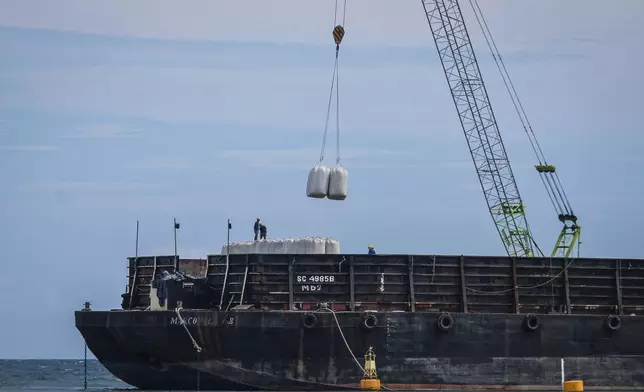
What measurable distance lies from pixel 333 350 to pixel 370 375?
2.37m

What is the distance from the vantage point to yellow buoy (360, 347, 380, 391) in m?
56.8

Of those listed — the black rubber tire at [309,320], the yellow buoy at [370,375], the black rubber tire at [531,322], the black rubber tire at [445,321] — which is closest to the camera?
the yellow buoy at [370,375]

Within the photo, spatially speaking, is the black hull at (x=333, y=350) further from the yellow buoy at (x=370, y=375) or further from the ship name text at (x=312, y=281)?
the ship name text at (x=312, y=281)

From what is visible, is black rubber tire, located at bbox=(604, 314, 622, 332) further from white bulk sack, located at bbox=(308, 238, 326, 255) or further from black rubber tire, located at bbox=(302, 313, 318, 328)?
black rubber tire, located at bbox=(302, 313, 318, 328)

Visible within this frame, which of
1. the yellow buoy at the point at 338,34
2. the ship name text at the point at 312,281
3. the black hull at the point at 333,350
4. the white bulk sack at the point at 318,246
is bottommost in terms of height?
the black hull at the point at 333,350

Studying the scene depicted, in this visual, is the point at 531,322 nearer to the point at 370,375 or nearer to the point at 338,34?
the point at 370,375

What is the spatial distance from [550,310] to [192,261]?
59.8 feet

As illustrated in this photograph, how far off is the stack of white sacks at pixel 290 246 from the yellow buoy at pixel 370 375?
22.2 feet

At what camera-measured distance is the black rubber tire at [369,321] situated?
192ft

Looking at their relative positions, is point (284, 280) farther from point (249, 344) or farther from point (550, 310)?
point (550, 310)

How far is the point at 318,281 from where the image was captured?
60.3 m

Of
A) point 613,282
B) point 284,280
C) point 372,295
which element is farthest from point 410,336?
point 613,282

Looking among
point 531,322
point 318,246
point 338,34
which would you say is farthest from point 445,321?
point 338,34

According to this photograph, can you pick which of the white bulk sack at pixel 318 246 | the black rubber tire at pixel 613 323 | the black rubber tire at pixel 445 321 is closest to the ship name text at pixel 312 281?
the white bulk sack at pixel 318 246
